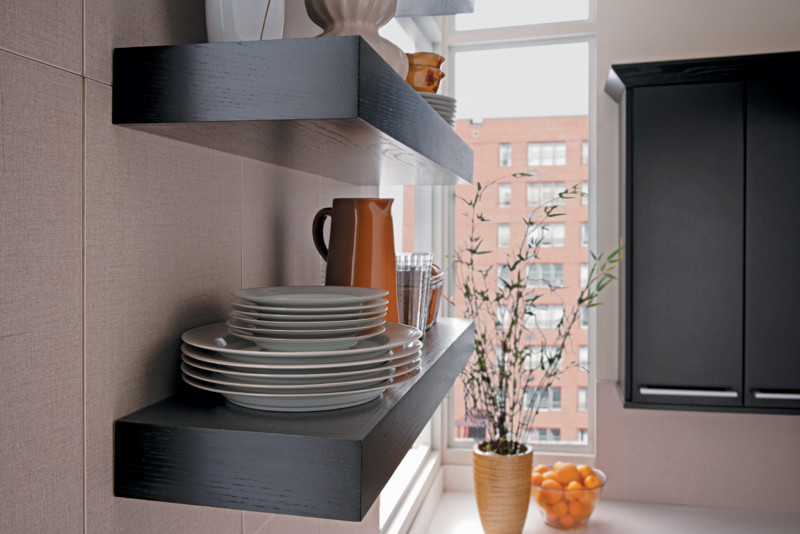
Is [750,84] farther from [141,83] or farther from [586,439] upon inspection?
[141,83]

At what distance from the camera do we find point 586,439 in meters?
2.87

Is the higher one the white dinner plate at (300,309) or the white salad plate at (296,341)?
the white dinner plate at (300,309)

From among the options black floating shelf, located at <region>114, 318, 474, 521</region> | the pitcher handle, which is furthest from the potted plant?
Result: black floating shelf, located at <region>114, 318, 474, 521</region>

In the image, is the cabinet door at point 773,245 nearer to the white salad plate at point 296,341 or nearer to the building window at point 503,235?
the building window at point 503,235

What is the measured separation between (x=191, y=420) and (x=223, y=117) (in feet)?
0.97

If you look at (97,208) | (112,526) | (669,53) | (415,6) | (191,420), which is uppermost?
(669,53)

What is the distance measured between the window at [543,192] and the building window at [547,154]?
90 mm

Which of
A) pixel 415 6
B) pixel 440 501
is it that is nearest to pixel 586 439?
pixel 440 501

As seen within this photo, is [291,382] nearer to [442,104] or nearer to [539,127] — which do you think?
[442,104]

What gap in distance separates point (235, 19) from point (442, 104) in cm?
50

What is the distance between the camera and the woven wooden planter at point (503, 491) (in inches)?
91.9

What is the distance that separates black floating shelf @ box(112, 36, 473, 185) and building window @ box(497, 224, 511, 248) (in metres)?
2.26

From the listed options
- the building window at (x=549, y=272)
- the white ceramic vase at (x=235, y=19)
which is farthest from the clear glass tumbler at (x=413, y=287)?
the building window at (x=549, y=272)

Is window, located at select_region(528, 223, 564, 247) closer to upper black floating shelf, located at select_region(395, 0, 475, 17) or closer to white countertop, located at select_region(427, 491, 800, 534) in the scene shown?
white countertop, located at select_region(427, 491, 800, 534)
